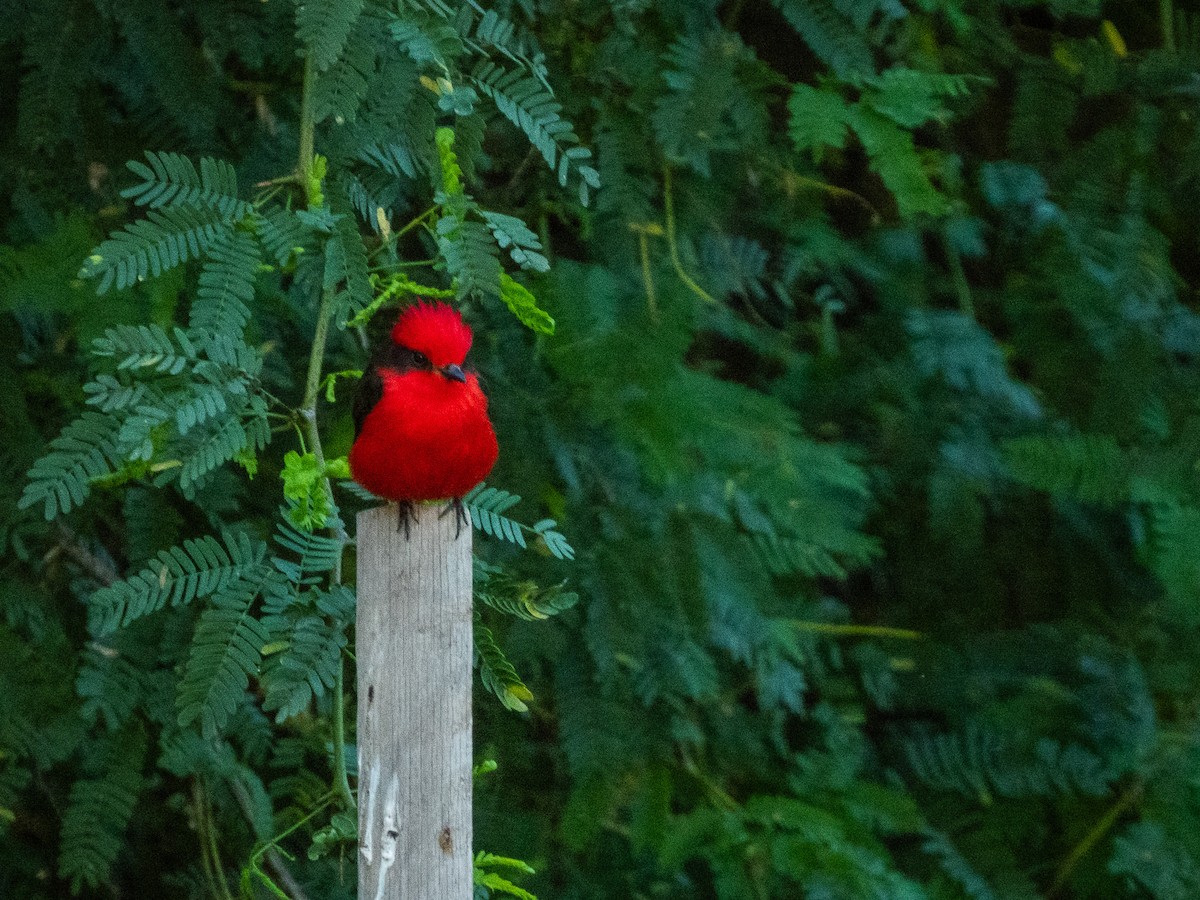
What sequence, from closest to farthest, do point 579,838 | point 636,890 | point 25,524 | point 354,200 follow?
point 354,200 → point 25,524 → point 579,838 → point 636,890

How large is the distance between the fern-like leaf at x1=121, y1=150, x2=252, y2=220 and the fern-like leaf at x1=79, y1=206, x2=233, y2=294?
0.01 m

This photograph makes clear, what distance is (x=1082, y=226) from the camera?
4.50m

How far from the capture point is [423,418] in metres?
2.60

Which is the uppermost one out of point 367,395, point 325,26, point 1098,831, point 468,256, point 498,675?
point 325,26

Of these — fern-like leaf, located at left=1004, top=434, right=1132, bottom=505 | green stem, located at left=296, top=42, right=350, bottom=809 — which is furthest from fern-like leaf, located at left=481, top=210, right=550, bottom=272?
fern-like leaf, located at left=1004, top=434, right=1132, bottom=505

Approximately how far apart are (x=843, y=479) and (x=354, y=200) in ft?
6.44

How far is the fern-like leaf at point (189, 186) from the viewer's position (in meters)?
2.47

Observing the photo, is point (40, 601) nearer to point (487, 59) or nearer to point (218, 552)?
point (218, 552)

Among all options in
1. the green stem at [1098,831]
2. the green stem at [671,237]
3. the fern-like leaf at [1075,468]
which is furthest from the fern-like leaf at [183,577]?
the green stem at [1098,831]

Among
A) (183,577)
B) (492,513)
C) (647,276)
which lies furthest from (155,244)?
(647,276)

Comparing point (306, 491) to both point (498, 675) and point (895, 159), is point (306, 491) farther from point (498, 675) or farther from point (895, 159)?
point (895, 159)

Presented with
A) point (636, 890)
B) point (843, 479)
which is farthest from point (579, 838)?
point (843, 479)

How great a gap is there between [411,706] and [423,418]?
0.54 meters

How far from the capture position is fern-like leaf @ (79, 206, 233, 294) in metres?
2.41
